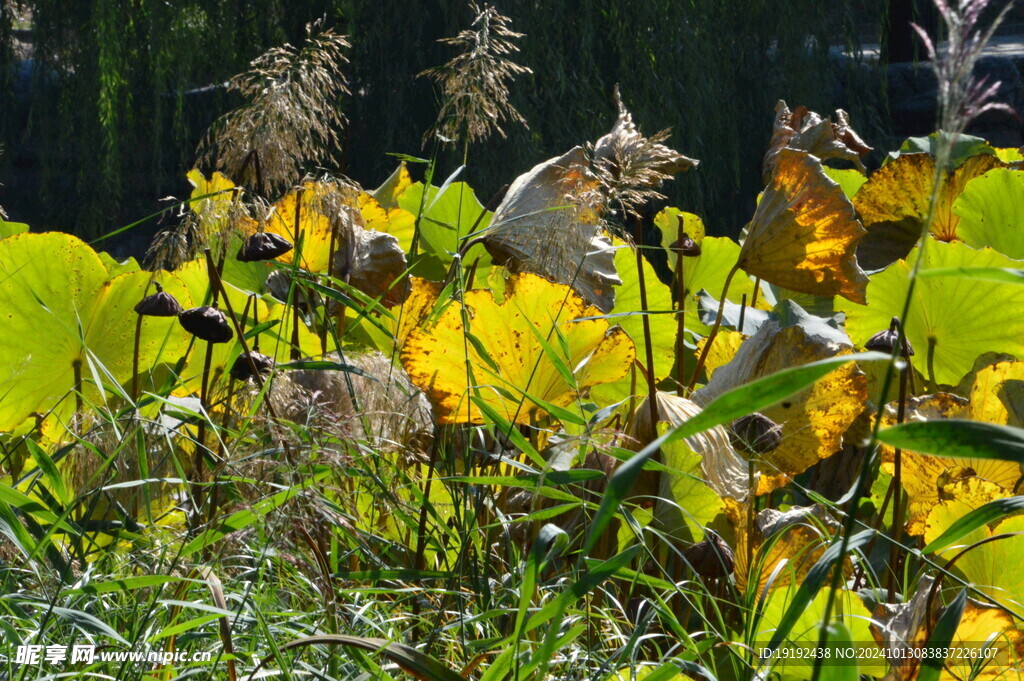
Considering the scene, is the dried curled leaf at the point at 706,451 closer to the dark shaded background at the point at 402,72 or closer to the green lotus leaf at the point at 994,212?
the green lotus leaf at the point at 994,212

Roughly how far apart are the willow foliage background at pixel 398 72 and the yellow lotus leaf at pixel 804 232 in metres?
3.34

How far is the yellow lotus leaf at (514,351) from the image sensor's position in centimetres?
82

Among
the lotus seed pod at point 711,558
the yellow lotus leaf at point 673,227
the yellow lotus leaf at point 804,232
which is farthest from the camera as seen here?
the yellow lotus leaf at point 673,227

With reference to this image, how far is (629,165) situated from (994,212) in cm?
60

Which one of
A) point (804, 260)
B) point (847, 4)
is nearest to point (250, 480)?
point (804, 260)

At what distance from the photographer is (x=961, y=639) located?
2.11 ft

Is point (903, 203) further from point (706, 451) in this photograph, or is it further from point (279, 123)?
point (279, 123)

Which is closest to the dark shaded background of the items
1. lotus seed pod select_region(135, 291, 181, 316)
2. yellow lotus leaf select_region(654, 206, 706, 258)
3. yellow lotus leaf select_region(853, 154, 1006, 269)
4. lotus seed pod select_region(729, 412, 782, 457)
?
yellow lotus leaf select_region(654, 206, 706, 258)

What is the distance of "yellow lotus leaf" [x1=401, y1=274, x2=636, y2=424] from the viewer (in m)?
0.82

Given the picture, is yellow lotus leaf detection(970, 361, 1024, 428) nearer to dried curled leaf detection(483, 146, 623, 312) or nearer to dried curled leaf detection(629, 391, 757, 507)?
dried curled leaf detection(629, 391, 757, 507)

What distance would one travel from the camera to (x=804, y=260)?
3.23 ft

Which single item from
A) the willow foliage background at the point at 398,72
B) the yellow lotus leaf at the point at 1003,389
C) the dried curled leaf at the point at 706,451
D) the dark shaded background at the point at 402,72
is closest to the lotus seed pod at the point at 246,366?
the dried curled leaf at the point at 706,451

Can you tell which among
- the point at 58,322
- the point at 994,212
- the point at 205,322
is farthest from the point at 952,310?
the point at 58,322

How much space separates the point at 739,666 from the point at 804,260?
0.45 meters
